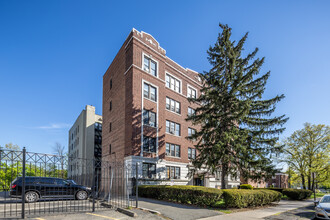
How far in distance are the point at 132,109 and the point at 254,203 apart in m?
13.9

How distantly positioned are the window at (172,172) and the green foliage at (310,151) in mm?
→ 16844

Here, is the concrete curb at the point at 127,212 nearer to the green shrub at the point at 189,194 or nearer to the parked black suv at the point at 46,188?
the parked black suv at the point at 46,188

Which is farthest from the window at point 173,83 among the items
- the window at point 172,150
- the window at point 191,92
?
the window at point 172,150

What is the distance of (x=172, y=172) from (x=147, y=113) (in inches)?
307

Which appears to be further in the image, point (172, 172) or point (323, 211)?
point (172, 172)

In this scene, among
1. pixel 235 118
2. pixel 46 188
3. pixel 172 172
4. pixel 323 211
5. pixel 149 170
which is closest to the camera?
pixel 323 211

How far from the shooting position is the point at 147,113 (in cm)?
2608

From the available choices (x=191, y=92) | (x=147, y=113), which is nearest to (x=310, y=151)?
(x=191, y=92)

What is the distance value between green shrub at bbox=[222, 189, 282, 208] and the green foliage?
799 inches

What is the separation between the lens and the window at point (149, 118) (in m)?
25.7

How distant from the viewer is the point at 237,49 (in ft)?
74.8

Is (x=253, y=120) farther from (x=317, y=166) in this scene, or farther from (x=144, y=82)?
(x=317, y=166)

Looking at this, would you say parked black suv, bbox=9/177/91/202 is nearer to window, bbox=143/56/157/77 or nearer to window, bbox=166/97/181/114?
window, bbox=143/56/157/77

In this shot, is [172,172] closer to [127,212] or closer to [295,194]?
[295,194]
